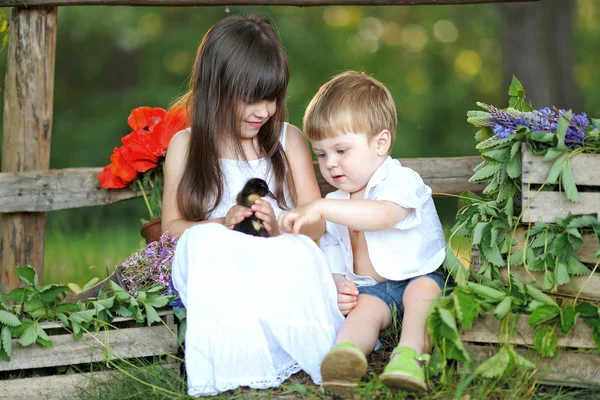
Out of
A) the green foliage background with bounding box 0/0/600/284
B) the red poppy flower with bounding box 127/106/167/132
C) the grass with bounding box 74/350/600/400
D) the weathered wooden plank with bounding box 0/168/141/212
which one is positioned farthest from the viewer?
the green foliage background with bounding box 0/0/600/284

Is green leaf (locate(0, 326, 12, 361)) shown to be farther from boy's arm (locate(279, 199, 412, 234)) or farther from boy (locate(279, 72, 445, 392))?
boy (locate(279, 72, 445, 392))

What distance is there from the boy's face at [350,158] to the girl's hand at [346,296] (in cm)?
39

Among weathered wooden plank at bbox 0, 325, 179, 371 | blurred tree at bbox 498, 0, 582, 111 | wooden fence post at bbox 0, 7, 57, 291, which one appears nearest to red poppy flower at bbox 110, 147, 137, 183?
wooden fence post at bbox 0, 7, 57, 291

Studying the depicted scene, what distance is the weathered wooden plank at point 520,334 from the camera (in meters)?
2.49

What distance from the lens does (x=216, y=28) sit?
3.12 meters

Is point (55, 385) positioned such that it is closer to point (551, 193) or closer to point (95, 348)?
point (95, 348)

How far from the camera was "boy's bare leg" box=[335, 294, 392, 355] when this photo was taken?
8.55ft

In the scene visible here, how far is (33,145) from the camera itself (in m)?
3.64

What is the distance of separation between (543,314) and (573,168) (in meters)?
0.51

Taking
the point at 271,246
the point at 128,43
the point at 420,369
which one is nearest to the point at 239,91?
the point at 271,246

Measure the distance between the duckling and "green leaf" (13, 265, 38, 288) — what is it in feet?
2.49

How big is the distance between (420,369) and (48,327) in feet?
4.46

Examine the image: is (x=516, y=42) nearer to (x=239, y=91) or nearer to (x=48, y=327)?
(x=239, y=91)

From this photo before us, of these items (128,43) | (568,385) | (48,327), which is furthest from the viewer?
(128,43)
